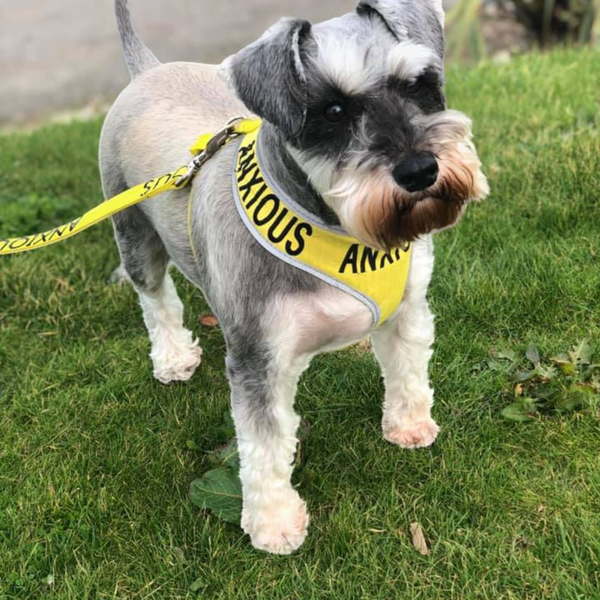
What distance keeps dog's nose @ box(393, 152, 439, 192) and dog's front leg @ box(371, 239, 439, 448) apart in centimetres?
83

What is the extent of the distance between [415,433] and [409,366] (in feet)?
1.08

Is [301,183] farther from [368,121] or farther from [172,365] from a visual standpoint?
[172,365]

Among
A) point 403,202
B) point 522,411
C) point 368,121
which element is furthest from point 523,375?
point 368,121

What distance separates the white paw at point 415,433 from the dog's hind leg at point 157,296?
1302 mm

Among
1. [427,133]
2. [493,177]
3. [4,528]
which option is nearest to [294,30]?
[427,133]

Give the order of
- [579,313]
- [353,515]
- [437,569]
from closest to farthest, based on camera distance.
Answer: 1. [437,569]
2. [353,515]
3. [579,313]

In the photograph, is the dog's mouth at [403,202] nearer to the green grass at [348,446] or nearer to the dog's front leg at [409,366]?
the dog's front leg at [409,366]

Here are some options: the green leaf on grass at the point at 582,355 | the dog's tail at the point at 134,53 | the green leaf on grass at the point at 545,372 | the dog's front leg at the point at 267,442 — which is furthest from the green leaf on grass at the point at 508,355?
the dog's tail at the point at 134,53

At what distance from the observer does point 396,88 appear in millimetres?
2367

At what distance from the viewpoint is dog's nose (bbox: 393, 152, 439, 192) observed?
225cm

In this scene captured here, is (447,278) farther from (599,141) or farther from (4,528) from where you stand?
(4,528)

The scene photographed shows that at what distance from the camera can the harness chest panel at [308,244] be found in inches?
104

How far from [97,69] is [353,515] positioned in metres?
8.97

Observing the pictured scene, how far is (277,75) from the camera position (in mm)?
2348
